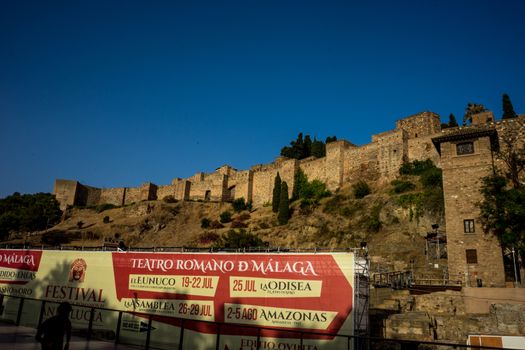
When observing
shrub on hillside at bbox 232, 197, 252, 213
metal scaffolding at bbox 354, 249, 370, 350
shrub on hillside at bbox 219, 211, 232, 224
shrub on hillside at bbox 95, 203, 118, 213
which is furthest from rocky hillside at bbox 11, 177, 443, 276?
metal scaffolding at bbox 354, 249, 370, 350

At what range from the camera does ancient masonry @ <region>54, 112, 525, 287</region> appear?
22594mm

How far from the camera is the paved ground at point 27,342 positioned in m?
10.7

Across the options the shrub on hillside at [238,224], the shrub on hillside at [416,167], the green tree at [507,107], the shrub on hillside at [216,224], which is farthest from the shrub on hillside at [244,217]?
the green tree at [507,107]

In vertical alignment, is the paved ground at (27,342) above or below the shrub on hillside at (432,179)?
below

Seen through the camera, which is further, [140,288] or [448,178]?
[448,178]

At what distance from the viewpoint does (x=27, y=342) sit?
11.3 metres

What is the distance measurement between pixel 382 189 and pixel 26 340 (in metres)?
37.4

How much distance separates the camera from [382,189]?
4341 centimetres

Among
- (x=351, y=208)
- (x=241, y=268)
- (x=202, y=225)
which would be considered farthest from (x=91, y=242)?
(x=241, y=268)

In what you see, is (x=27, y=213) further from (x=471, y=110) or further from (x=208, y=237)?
(x=471, y=110)

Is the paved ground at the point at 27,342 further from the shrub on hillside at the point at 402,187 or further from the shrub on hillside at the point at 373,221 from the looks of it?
the shrub on hillside at the point at 402,187

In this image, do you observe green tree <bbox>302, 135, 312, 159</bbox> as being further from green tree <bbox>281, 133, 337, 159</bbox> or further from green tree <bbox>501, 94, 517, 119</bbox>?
green tree <bbox>501, 94, 517, 119</bbox>

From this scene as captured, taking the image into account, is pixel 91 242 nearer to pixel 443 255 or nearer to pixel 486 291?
pixel 443 255

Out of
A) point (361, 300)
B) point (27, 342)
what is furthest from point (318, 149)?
point (27, 342)
